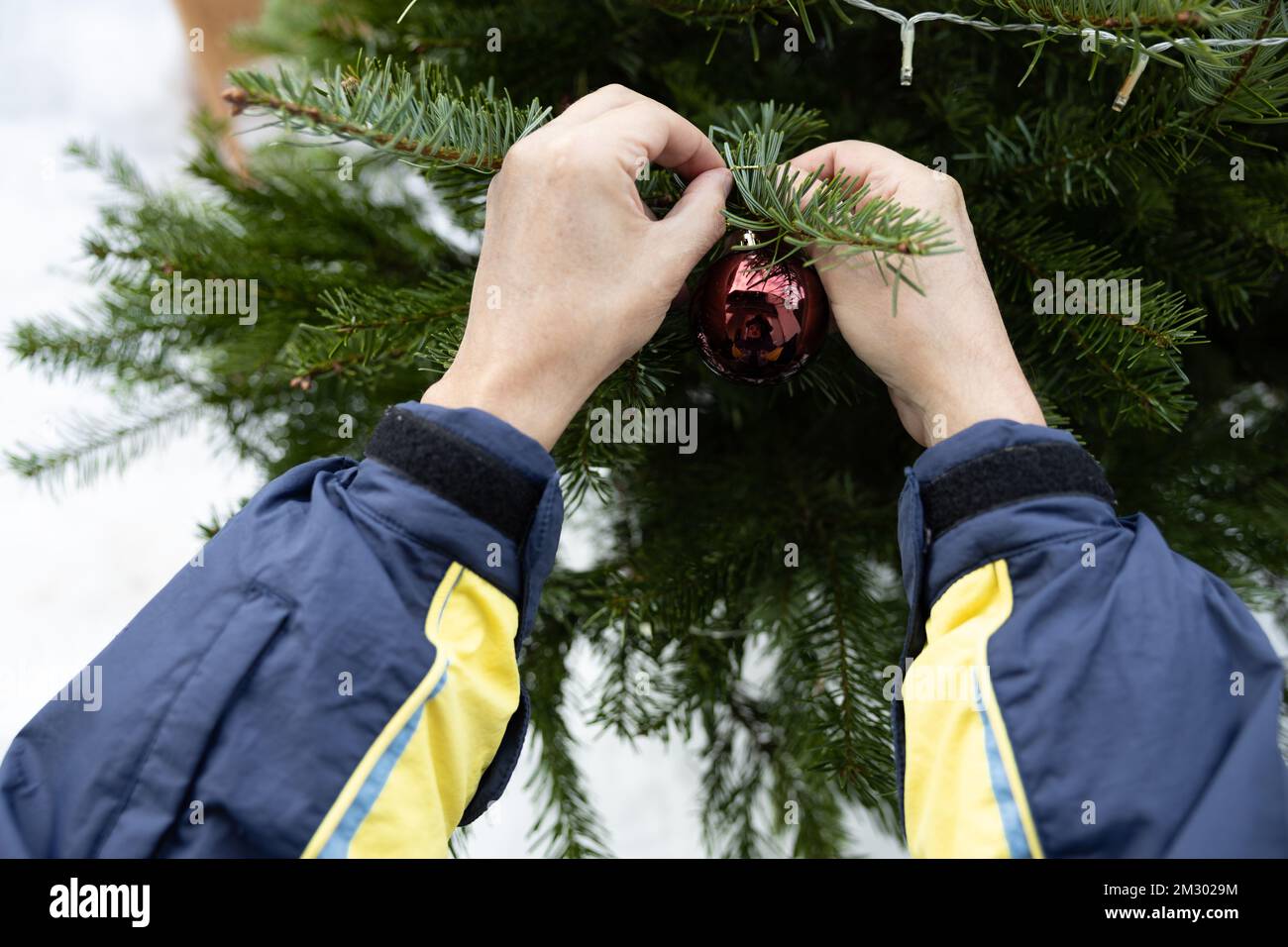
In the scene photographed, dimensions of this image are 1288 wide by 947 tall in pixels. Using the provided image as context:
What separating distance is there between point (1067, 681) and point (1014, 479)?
68mm

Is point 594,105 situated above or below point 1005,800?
above

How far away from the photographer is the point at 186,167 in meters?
0.46

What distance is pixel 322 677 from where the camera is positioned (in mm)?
267

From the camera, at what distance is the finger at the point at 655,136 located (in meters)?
0.32

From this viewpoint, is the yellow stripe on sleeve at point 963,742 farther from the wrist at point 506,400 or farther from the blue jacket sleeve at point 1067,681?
the wrist at point 506,400

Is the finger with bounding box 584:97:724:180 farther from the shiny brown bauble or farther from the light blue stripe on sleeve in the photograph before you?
the light blue stripe on sleeve

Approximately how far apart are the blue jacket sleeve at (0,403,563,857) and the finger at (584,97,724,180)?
0.37ft

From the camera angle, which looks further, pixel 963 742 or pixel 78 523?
pixel 78 523

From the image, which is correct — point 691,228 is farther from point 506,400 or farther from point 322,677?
point 322,677

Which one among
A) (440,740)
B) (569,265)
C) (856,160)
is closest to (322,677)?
(440,740)

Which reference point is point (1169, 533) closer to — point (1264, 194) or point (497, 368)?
point (1264, 194)

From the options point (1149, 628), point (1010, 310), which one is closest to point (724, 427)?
point (1010, 310)
